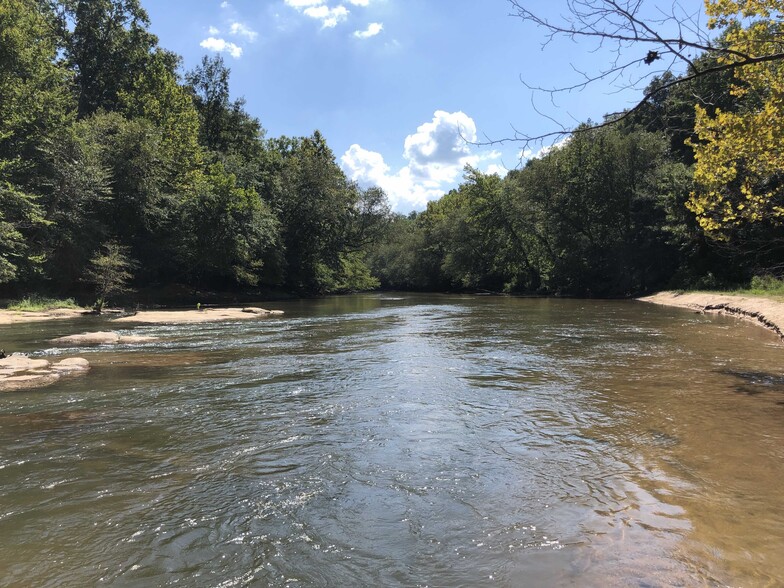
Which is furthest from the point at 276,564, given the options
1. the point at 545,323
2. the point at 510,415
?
the point at 545,323

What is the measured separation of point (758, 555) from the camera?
353 centimetres

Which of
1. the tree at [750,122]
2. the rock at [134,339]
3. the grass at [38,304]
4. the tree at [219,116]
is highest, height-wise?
the tree at [219,116]

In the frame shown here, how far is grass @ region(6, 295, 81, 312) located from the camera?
25.3 m

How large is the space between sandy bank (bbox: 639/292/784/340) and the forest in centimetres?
278

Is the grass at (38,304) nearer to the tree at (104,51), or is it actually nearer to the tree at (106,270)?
the tree at (106,270)

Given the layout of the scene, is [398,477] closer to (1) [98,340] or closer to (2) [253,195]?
(1) [98,340]

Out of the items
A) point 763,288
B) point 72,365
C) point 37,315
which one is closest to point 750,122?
point 72,365

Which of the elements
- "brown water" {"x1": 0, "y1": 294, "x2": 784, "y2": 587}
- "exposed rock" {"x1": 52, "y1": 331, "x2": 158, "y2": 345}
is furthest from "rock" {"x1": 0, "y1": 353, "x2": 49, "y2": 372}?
"exposed rock" {"x1": 52, "y1": 331, "x2": 158, "y2": 345}

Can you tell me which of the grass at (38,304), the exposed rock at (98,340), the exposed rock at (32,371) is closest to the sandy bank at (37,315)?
the grass at (38,304)

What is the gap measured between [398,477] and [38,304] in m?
29.4

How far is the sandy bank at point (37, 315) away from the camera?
21.7 meters

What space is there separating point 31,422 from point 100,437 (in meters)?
1.49

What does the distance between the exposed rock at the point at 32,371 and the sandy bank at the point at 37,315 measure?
13006 mm

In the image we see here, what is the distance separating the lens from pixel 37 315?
23.7 metres
